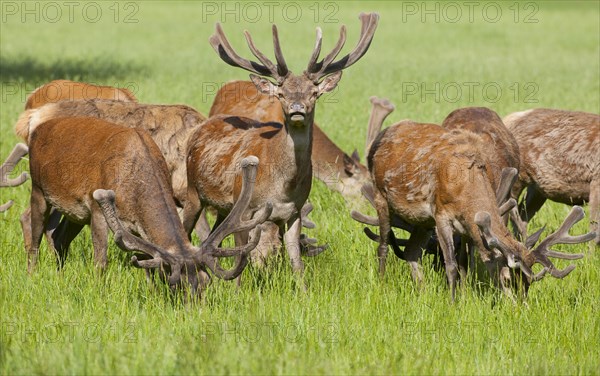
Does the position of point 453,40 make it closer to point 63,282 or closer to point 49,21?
point 49,21

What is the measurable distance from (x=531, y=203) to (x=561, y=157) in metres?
0.77

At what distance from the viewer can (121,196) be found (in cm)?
678

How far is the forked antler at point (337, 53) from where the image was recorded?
702 centimetres

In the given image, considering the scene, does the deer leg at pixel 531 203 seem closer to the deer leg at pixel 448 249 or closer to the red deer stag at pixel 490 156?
the red deer stag at pixel 490 156

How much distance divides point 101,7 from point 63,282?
36110 millimetres

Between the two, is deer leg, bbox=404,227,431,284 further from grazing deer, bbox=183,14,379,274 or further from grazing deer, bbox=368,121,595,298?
grazing deer, bbox=183,14,379,274

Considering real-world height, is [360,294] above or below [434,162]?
below

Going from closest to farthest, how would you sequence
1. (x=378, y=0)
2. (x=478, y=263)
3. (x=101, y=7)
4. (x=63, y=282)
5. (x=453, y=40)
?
(x=63, y=282), (x=478, y=263), (x=453, y=40), (x=101, y=7), (x=378, y=0)

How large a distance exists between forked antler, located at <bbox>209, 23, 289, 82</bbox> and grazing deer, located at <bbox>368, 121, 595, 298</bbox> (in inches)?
53.6

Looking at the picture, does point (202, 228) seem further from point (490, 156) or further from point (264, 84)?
point (490, 156)

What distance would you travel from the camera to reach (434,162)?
7539mm

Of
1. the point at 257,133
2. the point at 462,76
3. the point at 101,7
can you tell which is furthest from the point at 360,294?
the point at 101,7

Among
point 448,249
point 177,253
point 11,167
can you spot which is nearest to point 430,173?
point 448,249

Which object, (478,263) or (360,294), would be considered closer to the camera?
(360,294)
